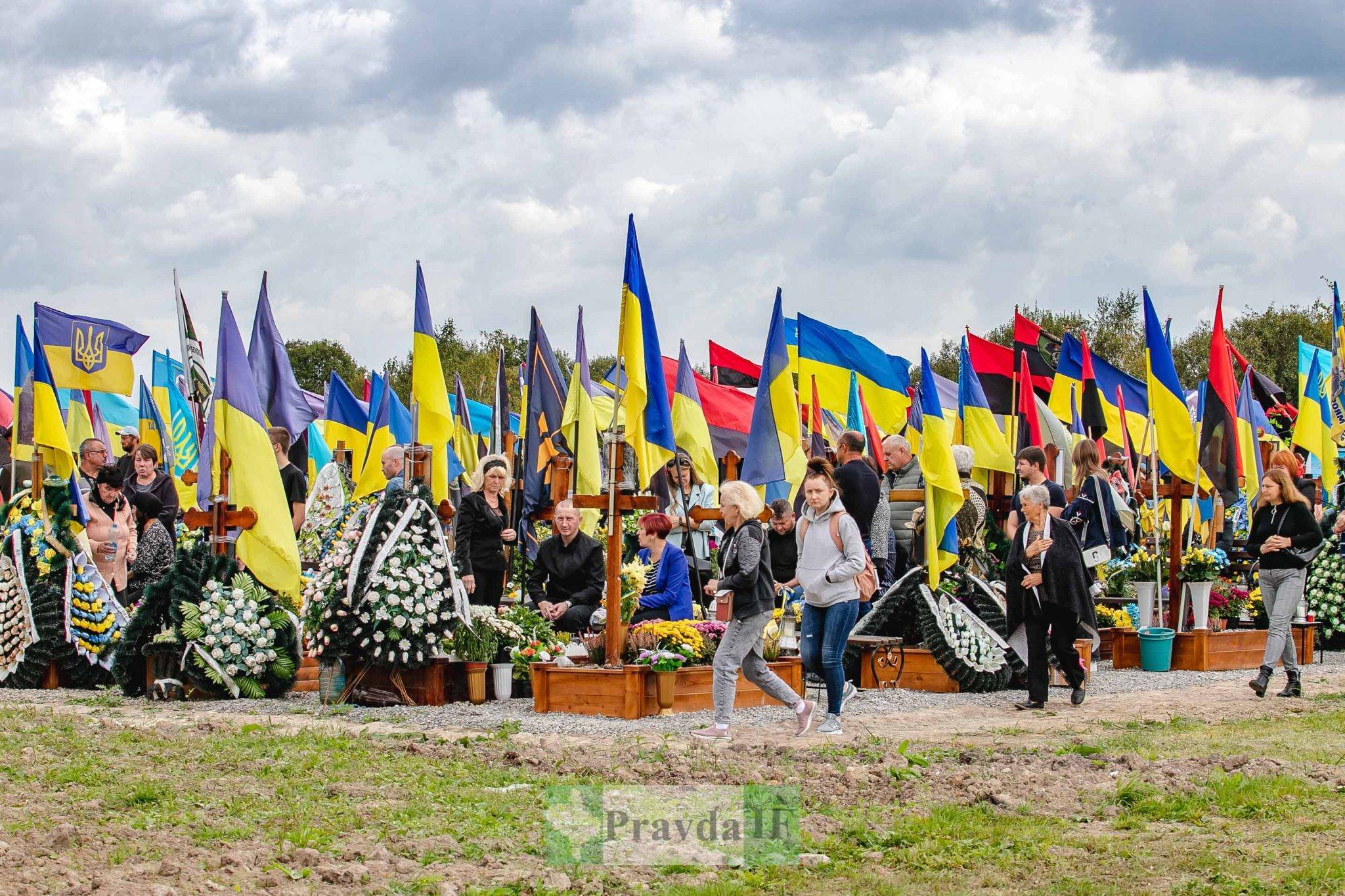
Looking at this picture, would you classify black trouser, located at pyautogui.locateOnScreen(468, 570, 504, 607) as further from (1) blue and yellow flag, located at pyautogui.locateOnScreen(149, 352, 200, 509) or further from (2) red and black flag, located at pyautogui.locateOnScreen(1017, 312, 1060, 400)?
(2) red and black flag, located at pyautogui.locateOnScreen(1017, 312, 1060, 400)

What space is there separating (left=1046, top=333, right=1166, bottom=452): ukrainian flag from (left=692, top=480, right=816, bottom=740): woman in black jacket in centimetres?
1061

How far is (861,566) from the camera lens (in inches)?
410

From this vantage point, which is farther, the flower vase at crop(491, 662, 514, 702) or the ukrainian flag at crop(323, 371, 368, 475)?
the ukrainian flag at crop(323, 371, 368, 475)

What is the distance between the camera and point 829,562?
1047cm

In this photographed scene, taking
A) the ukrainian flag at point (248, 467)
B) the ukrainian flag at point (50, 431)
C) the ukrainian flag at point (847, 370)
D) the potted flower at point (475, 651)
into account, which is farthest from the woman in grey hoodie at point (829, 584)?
the ukrainian flag at point (847, 370)

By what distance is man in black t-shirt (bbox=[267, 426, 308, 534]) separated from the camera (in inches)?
577

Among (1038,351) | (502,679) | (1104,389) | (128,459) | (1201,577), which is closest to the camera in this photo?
(502,679)

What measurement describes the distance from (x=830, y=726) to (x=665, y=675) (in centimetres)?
144

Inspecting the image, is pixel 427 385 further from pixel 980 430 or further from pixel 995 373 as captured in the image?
pixel 995 373

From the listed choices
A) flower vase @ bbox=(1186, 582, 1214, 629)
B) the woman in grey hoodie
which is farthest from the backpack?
flower vase @ bbox=(1186, 582, 1214, 629)

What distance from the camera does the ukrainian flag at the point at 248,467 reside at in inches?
498

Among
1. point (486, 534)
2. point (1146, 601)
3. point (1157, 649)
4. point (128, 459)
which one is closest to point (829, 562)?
point (486, 534)

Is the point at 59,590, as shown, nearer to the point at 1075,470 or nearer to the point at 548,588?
the point at 548,588

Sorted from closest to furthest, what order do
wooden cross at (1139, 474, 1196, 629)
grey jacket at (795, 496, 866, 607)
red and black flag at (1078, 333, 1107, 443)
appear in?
grey jacket at (795, 496, 866, 607) → wooden cross at (1139, 474, 1196, 629) → red and black flag at (1078, 333, 1107, 443)
